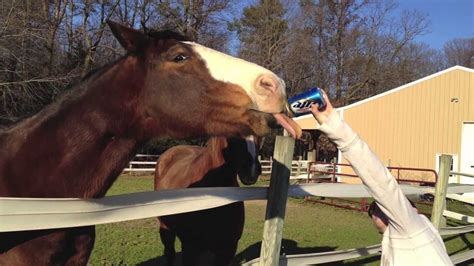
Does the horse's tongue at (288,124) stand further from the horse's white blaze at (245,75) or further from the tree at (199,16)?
the tree at (199,16)

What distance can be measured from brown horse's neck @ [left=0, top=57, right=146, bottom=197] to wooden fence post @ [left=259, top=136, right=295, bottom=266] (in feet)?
3.06

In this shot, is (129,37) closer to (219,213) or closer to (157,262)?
Answer: (219,213)

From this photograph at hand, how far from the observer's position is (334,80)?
41406mm

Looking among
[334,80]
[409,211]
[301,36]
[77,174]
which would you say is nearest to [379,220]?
[409,211]

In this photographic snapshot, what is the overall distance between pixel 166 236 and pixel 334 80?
37501 millimetres

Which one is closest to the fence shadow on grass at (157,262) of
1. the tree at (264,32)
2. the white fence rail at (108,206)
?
the white fence rail at (108,206)

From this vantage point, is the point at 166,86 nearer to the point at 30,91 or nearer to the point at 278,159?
the point at 278,159

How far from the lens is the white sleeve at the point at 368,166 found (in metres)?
2.28

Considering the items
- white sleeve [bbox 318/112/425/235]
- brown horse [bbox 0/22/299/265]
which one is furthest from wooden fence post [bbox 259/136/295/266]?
brown horse [bbox 0/22/299/265]

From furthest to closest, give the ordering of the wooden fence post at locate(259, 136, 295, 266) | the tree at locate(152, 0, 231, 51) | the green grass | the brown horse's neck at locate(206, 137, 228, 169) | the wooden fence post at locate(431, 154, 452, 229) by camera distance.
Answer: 1. the tree at locate(152, 0, 231, 51)
2. the green grass
3. the wooden fence post at locate(431, 154, 452, 229)
4. the brown horse's neck at locate(206, 137, 228, 169)
5. the wooden fence post at locate(259, 136, 295, 266)

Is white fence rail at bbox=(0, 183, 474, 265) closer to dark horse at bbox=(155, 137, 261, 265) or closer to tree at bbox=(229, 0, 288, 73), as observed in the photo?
dark horse at bbox=(155, 137, 261, 265)

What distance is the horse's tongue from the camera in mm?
2127

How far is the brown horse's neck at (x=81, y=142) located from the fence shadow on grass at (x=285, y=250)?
4880mm

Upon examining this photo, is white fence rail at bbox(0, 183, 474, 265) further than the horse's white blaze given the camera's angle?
No
